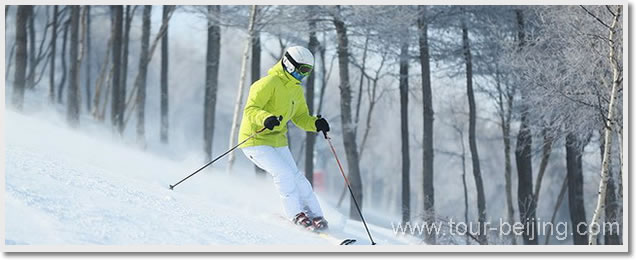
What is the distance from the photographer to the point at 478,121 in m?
14.4

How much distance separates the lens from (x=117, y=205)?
22.5 feet

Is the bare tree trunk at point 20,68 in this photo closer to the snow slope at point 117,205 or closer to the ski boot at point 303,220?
the snow slope at point 117,205

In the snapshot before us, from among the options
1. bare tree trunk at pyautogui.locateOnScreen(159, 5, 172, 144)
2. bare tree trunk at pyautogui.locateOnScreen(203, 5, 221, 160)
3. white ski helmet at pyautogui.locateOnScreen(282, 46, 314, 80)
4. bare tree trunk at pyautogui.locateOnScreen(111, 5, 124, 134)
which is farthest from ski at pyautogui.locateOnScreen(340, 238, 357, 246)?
bare tree trunk at pyautogui.locateOnScreen(159, 5, 172, 144)

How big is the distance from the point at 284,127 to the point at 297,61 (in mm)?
635

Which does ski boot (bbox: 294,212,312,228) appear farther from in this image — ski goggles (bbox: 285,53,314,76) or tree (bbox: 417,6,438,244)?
tree (bbox: 417,6,438,244)

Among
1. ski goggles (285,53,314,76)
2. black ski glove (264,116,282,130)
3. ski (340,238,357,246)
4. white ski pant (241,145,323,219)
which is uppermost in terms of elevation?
ski goggles (285,53,314,76)

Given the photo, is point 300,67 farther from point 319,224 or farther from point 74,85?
point 74,85

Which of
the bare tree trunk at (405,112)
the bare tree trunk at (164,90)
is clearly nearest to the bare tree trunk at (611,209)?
the bare tree trunk at (405,112)

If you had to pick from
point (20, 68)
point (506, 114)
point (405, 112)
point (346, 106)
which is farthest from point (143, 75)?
point (506, 114)

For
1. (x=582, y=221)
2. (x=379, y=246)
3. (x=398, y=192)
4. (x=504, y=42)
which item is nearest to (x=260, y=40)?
(x=504, y=42)

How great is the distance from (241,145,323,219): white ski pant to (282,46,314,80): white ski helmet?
2.23ft

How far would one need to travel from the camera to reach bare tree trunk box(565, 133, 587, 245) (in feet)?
36.0
